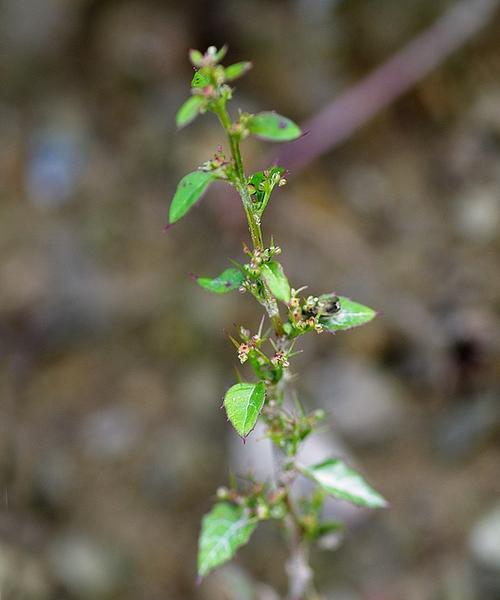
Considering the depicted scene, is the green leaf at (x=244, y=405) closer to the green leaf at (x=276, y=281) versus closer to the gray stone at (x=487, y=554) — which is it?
the green leaf at (x=276, y=281)

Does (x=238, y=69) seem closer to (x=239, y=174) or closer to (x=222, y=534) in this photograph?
(x=239, y=174)

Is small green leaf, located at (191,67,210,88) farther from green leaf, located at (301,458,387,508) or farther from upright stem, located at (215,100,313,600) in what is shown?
green leaf, located at (301,458,387,508)

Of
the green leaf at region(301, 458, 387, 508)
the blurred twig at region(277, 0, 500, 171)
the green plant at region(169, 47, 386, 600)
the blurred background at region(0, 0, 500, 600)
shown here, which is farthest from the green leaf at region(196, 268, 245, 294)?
the blurred twig at region(277, 0, 500, 171)

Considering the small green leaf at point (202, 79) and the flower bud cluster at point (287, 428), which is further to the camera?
the flower bud cluster at point (287, 428)

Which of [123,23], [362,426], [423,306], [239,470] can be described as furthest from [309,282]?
[123,23]

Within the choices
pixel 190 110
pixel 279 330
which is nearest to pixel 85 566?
pixel 279 330

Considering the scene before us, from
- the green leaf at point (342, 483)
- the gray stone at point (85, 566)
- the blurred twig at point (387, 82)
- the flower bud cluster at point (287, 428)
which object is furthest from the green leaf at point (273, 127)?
the blurred twig at point (387, 82)
